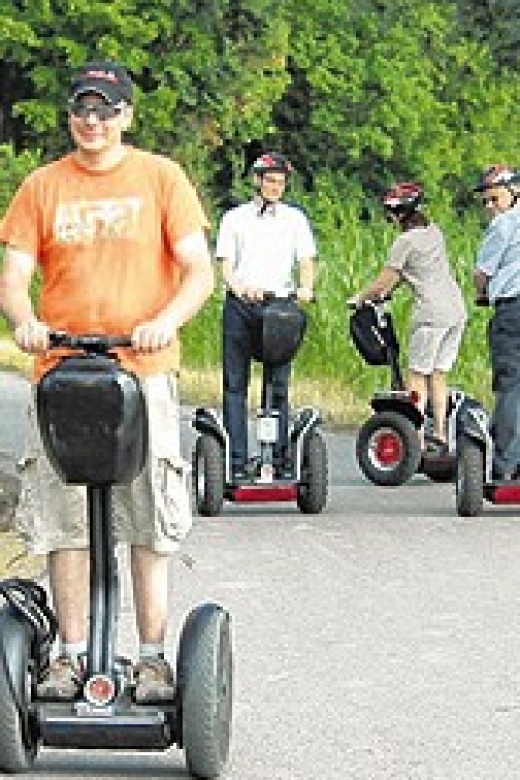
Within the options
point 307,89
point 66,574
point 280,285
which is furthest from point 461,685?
point 307,89

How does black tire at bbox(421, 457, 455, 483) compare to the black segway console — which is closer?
the black segway console

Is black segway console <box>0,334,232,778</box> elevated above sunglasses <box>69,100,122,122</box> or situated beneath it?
situated beneath

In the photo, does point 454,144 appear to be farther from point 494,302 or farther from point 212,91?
point 494,302

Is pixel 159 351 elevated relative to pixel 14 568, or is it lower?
elevated

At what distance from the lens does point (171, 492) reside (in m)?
8.93

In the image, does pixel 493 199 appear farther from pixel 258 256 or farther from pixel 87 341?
pixel 87 341

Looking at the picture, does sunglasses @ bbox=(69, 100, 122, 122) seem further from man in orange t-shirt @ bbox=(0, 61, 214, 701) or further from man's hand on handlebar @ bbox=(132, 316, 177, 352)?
man's hand on handlebar @ bbox=(132, 316, 177, 352)

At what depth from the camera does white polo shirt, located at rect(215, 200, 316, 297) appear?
634 inches

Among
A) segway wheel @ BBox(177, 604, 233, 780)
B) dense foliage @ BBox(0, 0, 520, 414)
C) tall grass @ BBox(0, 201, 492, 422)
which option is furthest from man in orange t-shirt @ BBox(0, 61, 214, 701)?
dense foliage @ BBox(0, 0, 520, 414)

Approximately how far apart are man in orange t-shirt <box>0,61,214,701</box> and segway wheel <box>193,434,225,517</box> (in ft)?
23.7

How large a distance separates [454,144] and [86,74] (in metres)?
68.4

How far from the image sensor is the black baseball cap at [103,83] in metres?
8.88

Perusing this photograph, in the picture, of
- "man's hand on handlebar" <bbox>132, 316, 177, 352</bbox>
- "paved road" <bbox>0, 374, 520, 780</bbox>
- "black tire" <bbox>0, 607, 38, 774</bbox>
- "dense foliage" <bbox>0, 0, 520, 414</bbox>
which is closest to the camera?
"man's hand on handlebar" <bbox>132, 316, 177, 352</bbox>

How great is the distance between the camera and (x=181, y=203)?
888 centimetres
